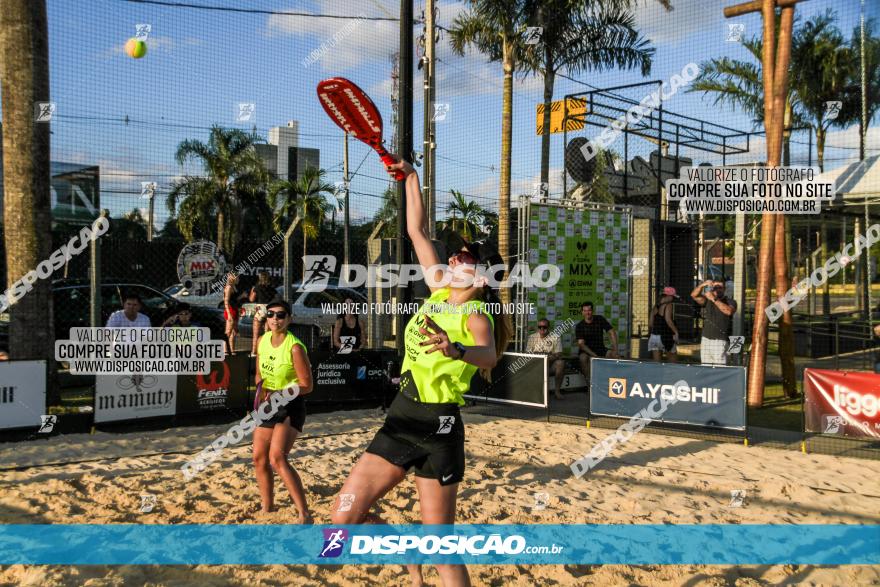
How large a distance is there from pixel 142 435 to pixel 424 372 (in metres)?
5.96

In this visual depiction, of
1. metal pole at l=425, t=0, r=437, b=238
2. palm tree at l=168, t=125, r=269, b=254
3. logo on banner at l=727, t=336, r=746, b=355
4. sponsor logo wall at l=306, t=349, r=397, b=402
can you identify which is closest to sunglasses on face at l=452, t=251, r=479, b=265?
sponsor logo wall at l=306, t=349, r=397, b=402

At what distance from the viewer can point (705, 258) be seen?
18484mm

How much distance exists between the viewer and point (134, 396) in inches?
325

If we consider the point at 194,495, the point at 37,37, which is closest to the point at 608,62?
the point at 37,37

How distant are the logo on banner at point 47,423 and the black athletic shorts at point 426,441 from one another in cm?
580

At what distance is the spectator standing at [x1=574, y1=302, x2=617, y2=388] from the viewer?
442 inches

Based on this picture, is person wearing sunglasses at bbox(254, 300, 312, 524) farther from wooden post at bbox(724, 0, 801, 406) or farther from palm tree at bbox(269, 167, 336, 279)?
palm tree at bbox(269, 167, 336, 279)

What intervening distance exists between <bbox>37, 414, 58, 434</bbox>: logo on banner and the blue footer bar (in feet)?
10.3

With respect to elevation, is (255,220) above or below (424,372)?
above

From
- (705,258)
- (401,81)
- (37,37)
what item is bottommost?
(705,258)

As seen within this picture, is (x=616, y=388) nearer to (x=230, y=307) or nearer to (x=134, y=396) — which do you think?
(x=134, y=396)

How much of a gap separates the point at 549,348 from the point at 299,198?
2646 centimetres

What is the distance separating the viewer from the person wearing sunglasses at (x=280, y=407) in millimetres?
5027

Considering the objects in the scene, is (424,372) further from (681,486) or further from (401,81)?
(401,81)
